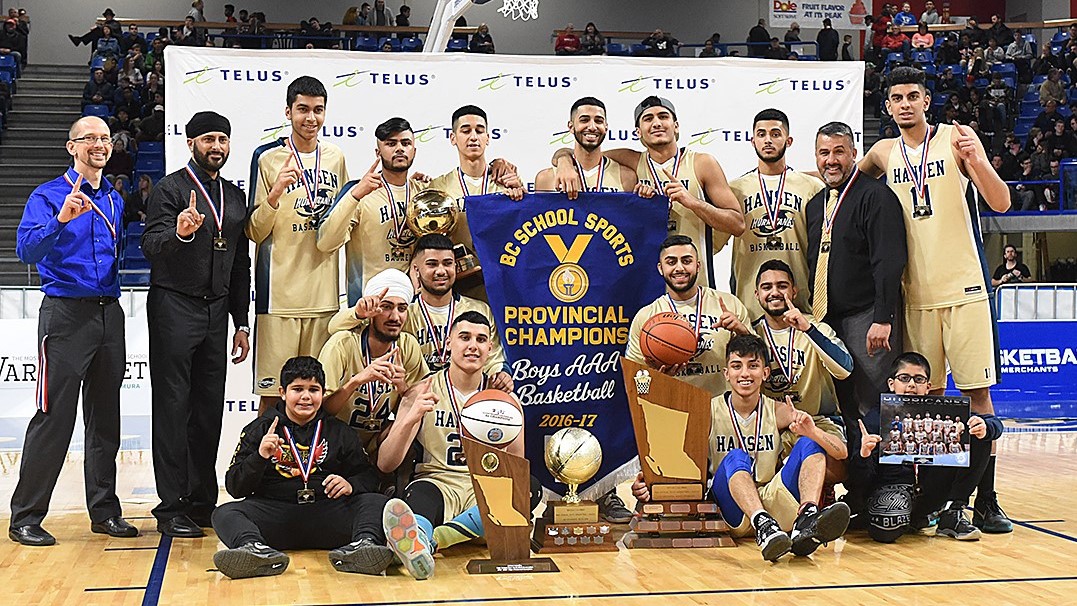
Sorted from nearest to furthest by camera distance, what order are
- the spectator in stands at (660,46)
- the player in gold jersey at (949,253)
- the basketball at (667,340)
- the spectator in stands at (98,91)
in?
the basketball at (667,340) → the player in gold jersey at (949,253) → the spectator in stands at (98,91) → the spectator in stands at (660,46)

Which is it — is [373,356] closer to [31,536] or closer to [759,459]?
[31,536]

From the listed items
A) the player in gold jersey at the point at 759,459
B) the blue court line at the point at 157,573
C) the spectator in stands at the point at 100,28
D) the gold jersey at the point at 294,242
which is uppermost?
the spectator in stands at the point at 100,28

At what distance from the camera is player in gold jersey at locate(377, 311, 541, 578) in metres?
5.98

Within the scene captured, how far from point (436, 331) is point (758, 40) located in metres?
20.8

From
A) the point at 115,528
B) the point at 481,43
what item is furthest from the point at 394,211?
the point at 481,43

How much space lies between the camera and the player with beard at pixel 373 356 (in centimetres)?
632

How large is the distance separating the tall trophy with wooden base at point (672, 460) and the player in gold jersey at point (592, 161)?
1.37m

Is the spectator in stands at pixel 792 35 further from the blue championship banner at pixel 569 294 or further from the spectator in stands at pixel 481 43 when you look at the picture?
the blue championship banner at pixel 569 294

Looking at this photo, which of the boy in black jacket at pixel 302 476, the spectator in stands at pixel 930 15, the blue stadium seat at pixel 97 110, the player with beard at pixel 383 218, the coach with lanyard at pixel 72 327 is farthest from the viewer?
the spectator in stands at pixel 930 15

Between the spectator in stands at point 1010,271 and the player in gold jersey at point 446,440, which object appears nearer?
the player in gold jersey at point 446,440

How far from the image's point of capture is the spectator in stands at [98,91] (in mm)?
20281

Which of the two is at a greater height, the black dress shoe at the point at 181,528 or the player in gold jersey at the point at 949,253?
the player in gold jersey at the point at 949,253

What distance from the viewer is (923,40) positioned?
25188 millimetres

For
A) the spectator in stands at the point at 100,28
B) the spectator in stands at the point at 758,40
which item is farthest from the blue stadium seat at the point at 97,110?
the spectator in stands at the point at 758,40
